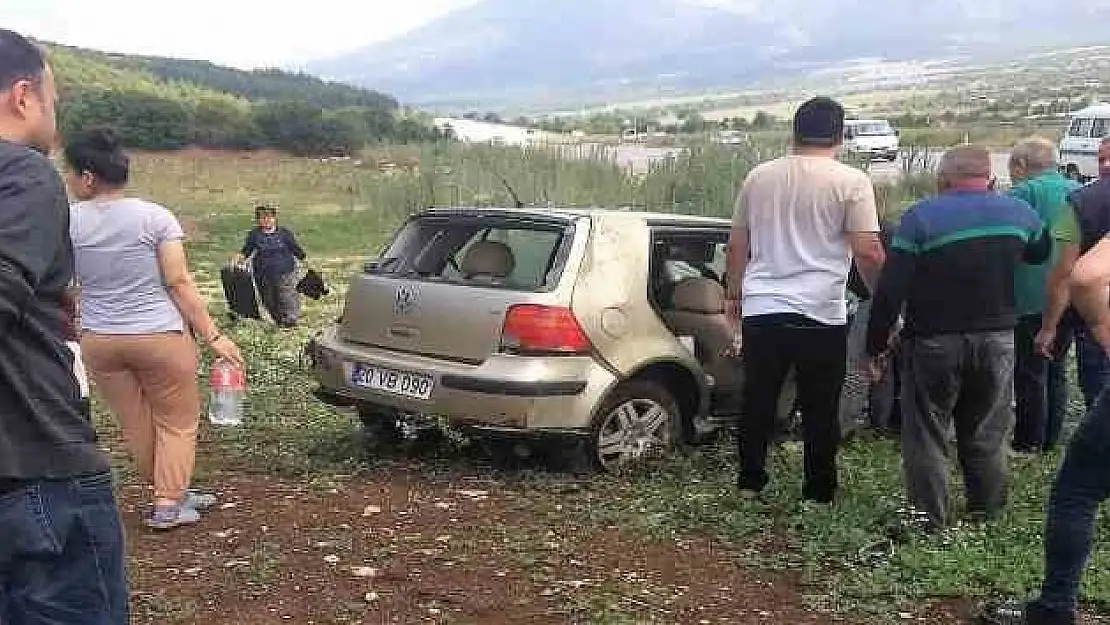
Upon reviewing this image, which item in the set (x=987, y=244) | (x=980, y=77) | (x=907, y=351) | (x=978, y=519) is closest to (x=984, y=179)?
(x=987, y=244)

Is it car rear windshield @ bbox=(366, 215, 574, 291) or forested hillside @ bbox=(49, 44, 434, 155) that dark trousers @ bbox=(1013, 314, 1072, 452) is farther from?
forested hillside @ bbox=(49, 44, 434, 155)

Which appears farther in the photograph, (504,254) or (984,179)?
(504,254)

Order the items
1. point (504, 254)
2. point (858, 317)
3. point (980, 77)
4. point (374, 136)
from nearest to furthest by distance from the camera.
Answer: point (504, 254) → point (858, 317) → point (374, 136) → point (980, 77)

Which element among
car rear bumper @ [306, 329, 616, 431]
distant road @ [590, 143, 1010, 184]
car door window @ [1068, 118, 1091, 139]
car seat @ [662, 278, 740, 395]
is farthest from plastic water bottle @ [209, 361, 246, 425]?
car door window @ [1068, 118, 1091, 139]

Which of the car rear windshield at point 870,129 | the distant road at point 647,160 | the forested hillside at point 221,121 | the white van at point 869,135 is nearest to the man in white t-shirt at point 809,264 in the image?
the distant road at point 647,160

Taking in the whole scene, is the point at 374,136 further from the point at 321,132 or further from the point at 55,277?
the point at 55,277

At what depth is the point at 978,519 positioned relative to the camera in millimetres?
4965

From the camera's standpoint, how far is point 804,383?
5.11 m

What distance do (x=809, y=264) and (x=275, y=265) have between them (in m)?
6.98

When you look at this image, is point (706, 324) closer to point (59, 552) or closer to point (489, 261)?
point (489, 261)

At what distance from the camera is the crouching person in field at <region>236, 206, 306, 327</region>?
35.9ft

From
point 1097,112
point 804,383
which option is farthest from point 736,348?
point 1097,112

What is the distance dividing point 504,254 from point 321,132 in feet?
152

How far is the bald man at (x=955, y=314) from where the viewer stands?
472 cm
